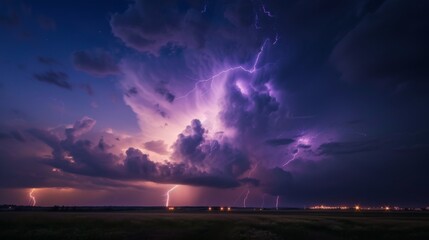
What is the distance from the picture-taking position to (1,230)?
60906mm

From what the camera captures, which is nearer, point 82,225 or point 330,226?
point 82,225

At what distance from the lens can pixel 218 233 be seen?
198 ft

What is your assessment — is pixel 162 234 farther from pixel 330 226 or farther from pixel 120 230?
pixel 330 226

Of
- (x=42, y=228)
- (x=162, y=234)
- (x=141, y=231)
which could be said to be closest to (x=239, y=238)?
(x=162, y=234)

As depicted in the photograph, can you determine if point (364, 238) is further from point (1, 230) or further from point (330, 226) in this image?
point (1, 230)

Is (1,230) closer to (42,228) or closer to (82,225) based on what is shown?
(42,228)

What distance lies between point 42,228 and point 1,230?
22.1 ft

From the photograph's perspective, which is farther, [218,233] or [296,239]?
[218,233]

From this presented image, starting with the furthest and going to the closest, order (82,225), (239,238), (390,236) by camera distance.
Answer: (82,225) < (390,236) < (239,238)

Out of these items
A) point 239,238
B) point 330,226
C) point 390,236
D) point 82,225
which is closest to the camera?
point 239,238

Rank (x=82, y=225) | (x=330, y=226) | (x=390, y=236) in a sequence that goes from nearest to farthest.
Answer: (x=390, y=236) → (x=82, y=225) → (x=330, y=226)

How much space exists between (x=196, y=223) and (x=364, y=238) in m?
33.5

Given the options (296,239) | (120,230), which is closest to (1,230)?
(120,230)

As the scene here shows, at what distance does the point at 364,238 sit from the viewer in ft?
189
